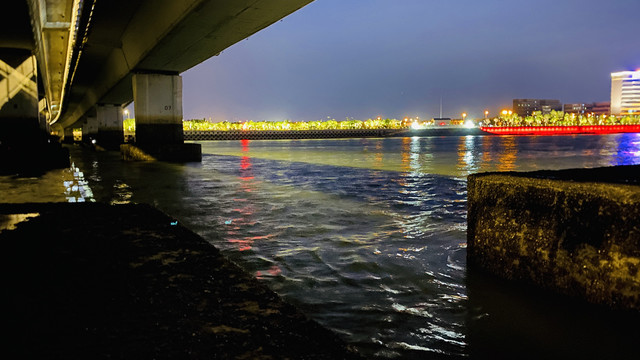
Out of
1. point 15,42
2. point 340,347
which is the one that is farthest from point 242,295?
point 15,42

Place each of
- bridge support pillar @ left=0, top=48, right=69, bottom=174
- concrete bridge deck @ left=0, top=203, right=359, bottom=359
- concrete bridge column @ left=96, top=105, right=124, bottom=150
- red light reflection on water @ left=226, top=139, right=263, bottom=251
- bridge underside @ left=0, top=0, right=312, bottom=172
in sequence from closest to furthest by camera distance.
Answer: concrete bridge deck @ left=0, top=203, right=359, bottom=359 < red light reflection on water @ left=226, top=139, right=263, bottom=251 < bridge underside @ left=0, top=0, right=312, bottom=172 < bridge support pillar @ left=0, top=48, right=69, bottom=174 < concrete bridge column @ left=96, top=105, right=124, bottom=150

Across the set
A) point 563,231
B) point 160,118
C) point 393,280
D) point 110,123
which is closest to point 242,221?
point 393,280

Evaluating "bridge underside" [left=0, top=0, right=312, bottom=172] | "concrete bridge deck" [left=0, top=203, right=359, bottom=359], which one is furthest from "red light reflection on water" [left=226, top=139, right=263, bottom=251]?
"bridge underside" [left=0, top=0, right=312, bottom=172]

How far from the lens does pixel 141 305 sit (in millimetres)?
2635

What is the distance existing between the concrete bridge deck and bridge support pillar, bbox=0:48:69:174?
20.4 meters

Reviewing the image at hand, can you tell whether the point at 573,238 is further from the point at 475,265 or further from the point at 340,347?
the point at 340,347

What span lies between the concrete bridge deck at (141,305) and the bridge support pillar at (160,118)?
82.8 feet

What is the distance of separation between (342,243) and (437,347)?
3.37 meters

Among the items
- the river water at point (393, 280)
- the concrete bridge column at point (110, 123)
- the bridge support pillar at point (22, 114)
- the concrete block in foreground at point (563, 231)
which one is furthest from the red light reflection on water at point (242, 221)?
the concrete bridge column at point (110, 123)

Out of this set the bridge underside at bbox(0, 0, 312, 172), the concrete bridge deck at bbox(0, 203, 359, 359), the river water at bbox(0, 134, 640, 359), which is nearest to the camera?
the concrete bridge deck at bbox(0, 203, 359, 359)

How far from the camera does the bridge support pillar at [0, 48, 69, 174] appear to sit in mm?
22188

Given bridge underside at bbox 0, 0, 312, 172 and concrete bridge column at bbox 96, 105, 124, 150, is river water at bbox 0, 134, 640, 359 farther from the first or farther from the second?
concrete bridge column at bbox 96, 105, 124, 150

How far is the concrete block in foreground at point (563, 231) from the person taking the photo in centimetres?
345

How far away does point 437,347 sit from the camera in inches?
131
